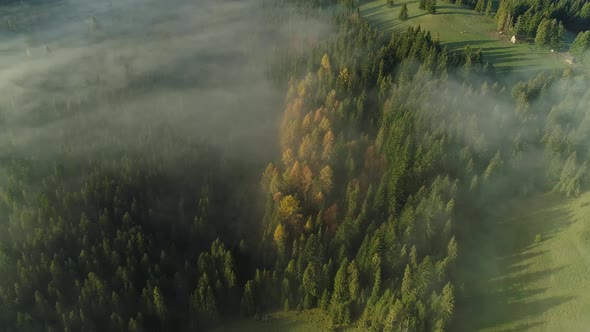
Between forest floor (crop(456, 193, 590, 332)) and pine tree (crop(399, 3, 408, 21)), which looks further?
pine tree (crop(399, 3, 408, 21))

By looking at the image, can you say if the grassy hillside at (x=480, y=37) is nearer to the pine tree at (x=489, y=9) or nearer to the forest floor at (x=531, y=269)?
the pine tree at (x=489, y=9)

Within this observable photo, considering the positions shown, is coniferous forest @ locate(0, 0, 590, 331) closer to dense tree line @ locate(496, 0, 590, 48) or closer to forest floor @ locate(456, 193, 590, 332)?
forest floor @ locate(456, 193, 590, 332)

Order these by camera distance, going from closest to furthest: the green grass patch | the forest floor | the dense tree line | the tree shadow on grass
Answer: the forest floor → the tree shadow on grass → the green grass patch → the dense tree line

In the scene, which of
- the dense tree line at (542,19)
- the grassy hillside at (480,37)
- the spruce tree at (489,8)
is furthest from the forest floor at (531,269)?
the spruce tree at (489,8)

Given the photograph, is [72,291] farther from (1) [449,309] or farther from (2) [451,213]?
(2) [451,213]

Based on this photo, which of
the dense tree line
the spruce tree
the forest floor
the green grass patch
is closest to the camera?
the forest floor

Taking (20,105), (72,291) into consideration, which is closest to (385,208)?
(72,291)

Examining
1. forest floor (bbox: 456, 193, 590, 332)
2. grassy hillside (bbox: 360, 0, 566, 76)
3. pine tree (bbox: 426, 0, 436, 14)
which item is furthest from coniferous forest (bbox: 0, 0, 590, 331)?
pine tree (bbox: 426, 0, 436, 14)

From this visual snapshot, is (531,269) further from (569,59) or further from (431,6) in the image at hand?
(431,6)
